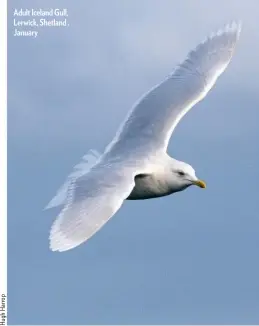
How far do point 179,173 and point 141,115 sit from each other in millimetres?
438

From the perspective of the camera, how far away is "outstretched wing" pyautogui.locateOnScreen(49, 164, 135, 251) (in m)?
5.09

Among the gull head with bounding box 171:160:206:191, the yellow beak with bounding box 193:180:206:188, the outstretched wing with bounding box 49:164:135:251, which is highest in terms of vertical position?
the gull head with bounding box 171:160:206:191

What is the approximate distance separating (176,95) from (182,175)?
21.3 inches

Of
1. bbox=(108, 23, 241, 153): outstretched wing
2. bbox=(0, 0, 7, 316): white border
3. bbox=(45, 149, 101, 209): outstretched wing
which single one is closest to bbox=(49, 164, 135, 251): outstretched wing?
bbox=(45, 149, 101, 209): outstretched wing

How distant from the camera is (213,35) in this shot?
21.8 feet

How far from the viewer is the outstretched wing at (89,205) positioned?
509 cm

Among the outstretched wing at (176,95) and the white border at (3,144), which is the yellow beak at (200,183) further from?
the white border at (3,144)

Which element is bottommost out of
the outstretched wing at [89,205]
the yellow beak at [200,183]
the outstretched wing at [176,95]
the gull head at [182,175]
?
the outstretched wing at [89,205]

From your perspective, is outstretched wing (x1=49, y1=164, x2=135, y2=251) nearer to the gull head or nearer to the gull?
the gull

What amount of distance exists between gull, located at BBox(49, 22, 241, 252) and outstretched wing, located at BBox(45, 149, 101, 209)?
0.04m

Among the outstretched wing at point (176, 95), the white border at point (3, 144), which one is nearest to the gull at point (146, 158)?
the outstretched wing at point (176, 95)

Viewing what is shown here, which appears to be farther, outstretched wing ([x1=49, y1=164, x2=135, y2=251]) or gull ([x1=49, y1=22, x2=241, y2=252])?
gull ([x1=49, y1=22, x2=241, y2=252])

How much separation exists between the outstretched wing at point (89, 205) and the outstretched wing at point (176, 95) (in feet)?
1.86

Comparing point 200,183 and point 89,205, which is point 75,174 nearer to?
point 200,183
